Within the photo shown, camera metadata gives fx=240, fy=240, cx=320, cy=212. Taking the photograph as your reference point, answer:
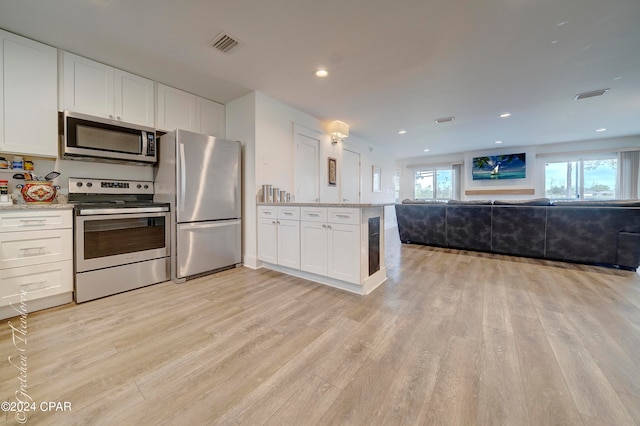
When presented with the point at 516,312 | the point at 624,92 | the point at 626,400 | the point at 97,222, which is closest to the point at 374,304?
the point at 516,312

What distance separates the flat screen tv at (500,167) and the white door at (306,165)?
627 centimetres

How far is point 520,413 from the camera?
1116mm

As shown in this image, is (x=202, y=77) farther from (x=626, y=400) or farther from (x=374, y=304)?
(x=626, y=400)

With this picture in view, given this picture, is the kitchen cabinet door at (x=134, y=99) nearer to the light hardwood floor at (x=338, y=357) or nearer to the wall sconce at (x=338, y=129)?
the light hardwood floor at (x=338, y=357)

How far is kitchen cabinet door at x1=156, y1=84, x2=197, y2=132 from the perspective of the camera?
3164mm

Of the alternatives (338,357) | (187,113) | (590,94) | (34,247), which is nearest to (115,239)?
(34,247)

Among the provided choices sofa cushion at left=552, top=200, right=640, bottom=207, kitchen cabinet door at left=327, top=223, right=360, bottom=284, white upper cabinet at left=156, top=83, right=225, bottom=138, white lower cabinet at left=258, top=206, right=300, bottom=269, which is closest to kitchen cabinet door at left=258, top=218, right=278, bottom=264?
white lower cabinet at left=258, top=206, right=300, bottom=269

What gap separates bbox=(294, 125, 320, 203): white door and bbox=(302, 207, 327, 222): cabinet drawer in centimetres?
132

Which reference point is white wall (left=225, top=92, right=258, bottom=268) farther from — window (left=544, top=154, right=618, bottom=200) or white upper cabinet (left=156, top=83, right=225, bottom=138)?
window (left=544, top=154, right=618, bottom=200)

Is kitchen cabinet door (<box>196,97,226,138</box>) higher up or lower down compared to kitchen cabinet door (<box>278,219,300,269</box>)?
higher up

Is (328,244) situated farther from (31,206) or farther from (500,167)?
(500,167)

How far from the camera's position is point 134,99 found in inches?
116

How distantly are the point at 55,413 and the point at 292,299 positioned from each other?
5.30 feet

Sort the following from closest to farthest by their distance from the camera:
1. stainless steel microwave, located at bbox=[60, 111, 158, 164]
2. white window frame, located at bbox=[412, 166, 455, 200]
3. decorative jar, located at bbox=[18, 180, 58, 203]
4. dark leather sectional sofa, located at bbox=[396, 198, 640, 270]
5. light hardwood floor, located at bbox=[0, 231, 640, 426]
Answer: light hardwood floor, located at bbox=[0, 231, 640, 426] → decorative jar, located at bbox=[18, 180, 58, 203] → stainless steel microwave, located at bbox=[60, 111, 158, 164] → dark leather sectional sofa, located at bbox=[396, 198, 640, 270] → white window frame, located at bbox=[412, 166, 455, 200]
